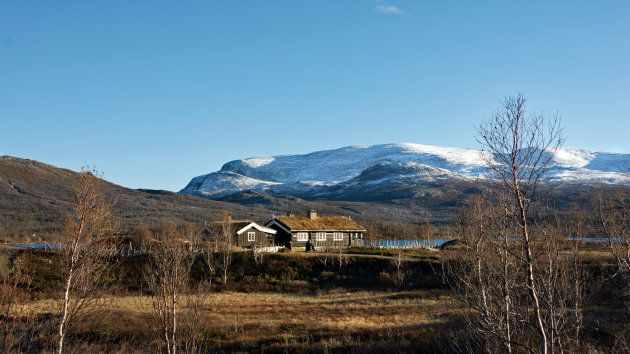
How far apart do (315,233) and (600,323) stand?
45.7 m

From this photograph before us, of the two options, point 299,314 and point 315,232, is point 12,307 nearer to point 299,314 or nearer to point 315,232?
point 299,314

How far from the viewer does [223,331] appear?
2794 cm

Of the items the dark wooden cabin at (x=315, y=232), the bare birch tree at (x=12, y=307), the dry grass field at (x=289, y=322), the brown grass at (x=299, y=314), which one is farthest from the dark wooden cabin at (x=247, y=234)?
the bare birch tree at (x=12, y=307)

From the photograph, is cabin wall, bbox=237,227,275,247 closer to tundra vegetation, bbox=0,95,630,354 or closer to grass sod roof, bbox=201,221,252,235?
grass sod roof, bbox=201,221,252,235

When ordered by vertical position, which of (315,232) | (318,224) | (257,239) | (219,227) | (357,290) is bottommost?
(357,290)

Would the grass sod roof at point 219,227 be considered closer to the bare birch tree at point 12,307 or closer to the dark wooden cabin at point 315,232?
the dark wooden cabin at point 315,232

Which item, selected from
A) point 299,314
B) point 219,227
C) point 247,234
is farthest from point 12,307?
point 247,234

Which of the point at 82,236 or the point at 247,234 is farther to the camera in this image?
the point at 247,234

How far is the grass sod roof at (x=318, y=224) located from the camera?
66.2 m

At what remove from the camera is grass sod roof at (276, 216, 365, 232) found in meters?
66.2

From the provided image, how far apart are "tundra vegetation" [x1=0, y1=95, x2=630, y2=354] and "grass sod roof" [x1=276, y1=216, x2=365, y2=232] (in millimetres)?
5397

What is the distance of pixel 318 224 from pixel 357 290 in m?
22.5

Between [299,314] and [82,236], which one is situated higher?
[82,236]

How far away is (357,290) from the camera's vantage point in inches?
1848
